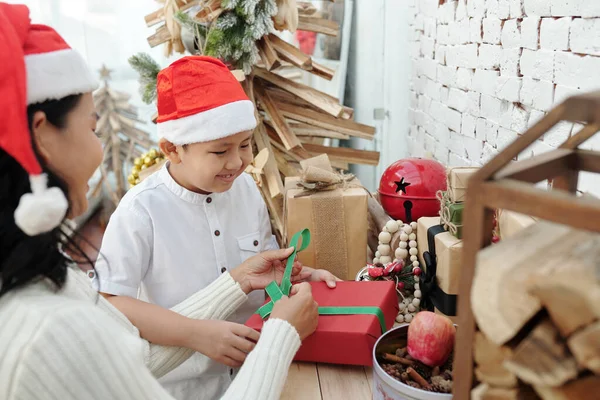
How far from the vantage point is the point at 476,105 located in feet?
5.51

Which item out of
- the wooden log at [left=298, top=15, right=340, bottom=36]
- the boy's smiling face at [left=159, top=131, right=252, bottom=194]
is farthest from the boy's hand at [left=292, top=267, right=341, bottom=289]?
the wooden log at [left=298, top=15, right=340, bottom=36]

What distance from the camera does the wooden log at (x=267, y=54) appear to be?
84.8 inches

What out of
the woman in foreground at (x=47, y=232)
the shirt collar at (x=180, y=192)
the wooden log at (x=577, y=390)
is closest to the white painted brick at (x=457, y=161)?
the shirt collar at (x=180, y=192)

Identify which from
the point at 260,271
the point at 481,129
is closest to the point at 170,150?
the point at 260,271

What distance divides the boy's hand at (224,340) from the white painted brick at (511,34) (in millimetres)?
1038

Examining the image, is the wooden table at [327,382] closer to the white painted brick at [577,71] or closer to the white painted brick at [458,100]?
the white painted brick at [577,71]

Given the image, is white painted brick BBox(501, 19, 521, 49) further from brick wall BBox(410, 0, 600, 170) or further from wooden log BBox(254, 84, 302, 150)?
wooden log BBox(254, 84, 302, 150)

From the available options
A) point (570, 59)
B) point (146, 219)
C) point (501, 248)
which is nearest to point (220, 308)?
point (146, 219)

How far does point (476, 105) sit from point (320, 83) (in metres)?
2.64

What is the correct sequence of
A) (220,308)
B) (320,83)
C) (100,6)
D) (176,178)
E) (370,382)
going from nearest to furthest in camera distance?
(370,382) < (220,308) < (176,178) < (100,6) < (320,83)

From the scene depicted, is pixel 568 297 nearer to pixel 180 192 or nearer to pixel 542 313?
pixel 542 313

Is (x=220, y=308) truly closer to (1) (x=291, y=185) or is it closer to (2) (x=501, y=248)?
(1) (x=291, y=185)

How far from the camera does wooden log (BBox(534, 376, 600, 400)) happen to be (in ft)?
1.55

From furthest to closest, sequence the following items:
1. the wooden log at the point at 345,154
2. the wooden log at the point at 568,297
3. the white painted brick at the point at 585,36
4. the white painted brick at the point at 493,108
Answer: the wooden log at the point at 345,154
the white painted brick at the point at 493,108
the white painted brick at the point at 585,36
the wooden log at the point at 568,297
